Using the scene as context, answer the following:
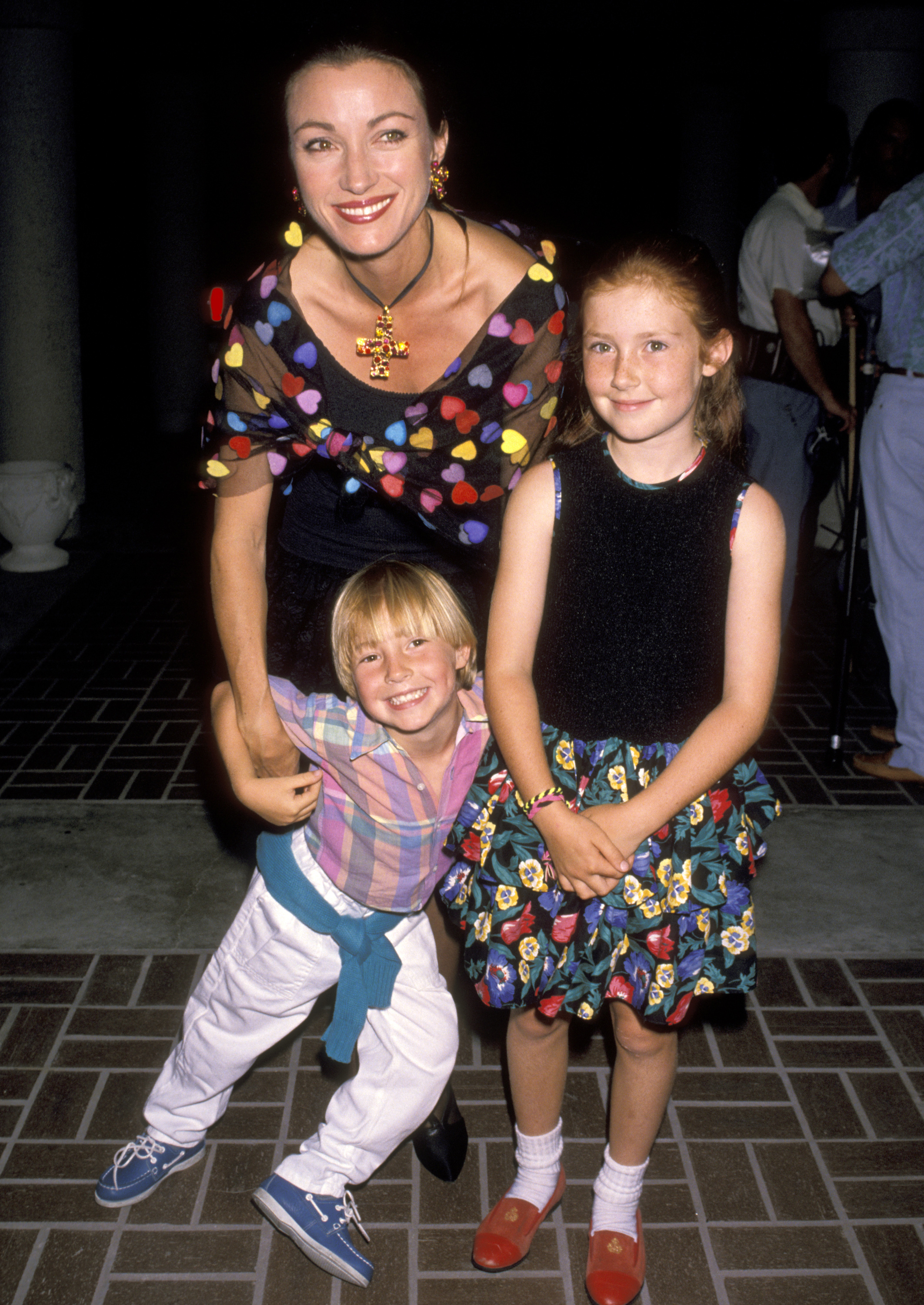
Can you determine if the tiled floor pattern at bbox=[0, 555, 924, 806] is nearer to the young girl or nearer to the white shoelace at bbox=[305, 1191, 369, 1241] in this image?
the white shoelace at bbox=[305, 1191, 369, 1241]

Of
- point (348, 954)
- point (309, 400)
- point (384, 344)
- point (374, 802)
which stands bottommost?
point (348, 954)

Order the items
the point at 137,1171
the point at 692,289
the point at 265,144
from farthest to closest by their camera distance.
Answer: the point at 265,144
the point at 137,1171
the point at 692,289

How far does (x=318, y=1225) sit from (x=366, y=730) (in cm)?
94

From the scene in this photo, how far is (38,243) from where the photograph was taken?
749 centimetres

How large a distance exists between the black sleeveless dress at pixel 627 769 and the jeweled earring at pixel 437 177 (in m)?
0.54

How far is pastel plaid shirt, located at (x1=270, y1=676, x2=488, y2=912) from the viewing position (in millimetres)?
2070

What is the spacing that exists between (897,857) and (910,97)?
5360 mm

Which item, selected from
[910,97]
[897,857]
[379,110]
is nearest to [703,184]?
[910,97]

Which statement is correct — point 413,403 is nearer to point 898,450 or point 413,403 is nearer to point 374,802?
point 374,802

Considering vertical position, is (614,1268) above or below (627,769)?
below

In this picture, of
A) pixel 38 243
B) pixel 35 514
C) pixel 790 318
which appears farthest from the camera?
pixel 38 243

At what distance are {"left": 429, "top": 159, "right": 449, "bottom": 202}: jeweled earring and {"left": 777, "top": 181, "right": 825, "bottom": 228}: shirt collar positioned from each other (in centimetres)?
307

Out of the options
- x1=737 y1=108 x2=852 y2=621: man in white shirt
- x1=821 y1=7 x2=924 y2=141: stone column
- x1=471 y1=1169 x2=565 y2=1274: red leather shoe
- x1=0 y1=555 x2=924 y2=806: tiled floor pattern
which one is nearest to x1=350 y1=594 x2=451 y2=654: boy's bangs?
x1=471 y1=1169 x2=565 y2=1274: red leather shoe

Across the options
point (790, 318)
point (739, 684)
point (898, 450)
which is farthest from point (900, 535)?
point (739, 684)
